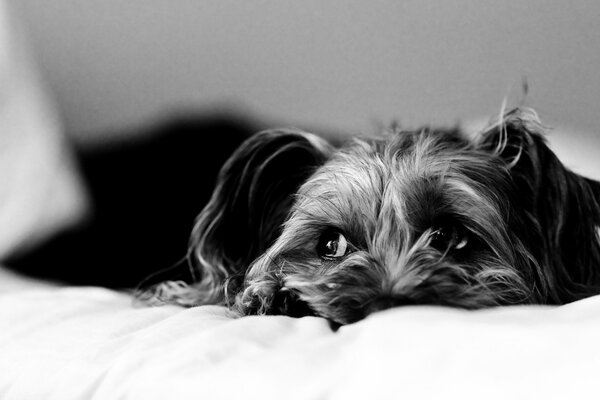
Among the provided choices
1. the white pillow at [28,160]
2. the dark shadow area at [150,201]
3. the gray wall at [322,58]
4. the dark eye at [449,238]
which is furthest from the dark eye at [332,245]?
the white pillow at [28,160]

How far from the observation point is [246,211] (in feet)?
6.23

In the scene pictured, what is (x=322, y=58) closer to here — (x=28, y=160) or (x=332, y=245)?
(x=332, y=245)

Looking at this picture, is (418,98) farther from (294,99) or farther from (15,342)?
(15,342)

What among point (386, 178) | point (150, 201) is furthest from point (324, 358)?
point (150, 201)

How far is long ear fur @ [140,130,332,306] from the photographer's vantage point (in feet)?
6.04

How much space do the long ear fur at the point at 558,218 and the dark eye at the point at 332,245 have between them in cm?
42

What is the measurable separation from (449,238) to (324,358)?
29.8 inches

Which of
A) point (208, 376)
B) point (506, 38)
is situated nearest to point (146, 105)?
point (506, 38)

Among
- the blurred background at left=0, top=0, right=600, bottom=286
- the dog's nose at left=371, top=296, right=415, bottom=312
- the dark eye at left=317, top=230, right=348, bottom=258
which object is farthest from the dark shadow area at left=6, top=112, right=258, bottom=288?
the dog's nose at left=371, top=296, right=415, bottom=312

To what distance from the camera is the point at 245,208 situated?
1.89m

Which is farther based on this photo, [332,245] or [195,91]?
[195,91]

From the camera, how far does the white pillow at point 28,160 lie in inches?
82.0

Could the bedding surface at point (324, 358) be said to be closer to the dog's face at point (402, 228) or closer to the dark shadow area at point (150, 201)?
the dog's face at point (402, 228)

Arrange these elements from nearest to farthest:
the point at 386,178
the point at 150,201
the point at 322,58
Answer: the point at 386,178 < the point at 322,58 < the point at 150,201
